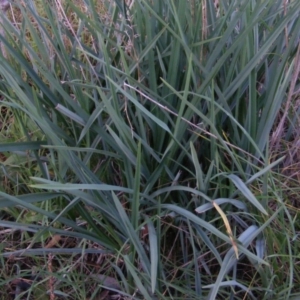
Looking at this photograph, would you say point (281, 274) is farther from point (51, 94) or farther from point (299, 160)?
point (51, 94)

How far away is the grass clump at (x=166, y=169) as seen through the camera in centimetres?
119

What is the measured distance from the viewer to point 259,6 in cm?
122

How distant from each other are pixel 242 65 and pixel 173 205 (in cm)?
38

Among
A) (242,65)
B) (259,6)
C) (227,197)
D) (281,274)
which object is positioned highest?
(259,6)

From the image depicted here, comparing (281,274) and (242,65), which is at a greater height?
(242,65)

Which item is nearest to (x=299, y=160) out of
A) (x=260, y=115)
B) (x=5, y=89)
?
(x=260, y=115)

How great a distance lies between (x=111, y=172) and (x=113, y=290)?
0.31 metres

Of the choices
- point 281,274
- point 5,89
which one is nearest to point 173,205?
point 281,274

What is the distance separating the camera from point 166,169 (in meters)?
1.28

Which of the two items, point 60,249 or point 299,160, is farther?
point 299,160

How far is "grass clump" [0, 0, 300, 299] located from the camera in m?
1.19

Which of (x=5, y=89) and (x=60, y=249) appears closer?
(x=60, y=249)

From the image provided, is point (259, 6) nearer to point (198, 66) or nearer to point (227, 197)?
point (198, 66)

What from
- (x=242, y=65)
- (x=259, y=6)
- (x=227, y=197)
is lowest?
(x=227, y=197)
